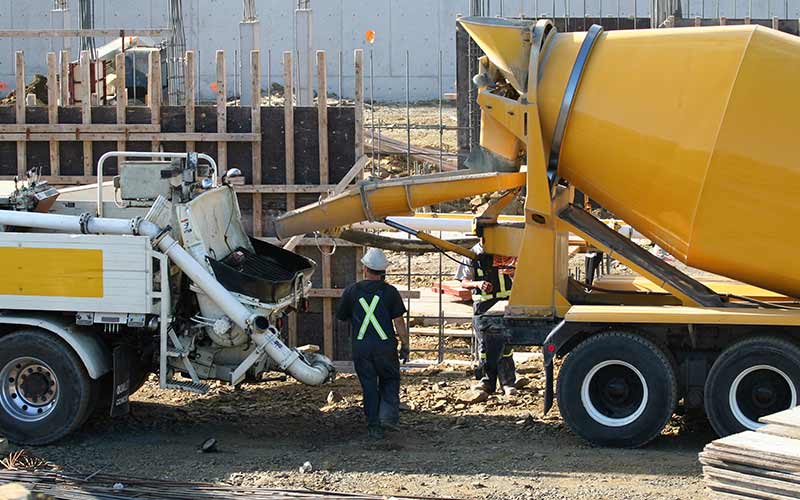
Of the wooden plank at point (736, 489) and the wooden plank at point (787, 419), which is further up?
the wooden plank at point (787, 419)

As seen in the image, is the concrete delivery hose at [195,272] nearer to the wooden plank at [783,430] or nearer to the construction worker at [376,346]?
the construction worker at [376,346]

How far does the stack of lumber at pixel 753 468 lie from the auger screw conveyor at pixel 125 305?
12.6 ft

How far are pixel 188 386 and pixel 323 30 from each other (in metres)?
21.3

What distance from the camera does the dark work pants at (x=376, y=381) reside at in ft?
33.6

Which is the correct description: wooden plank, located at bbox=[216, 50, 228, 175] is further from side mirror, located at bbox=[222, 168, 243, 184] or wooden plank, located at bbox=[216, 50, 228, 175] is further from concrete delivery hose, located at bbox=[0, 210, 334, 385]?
concrete delivery hose, located at bbox=[0, 210, 334, 385]

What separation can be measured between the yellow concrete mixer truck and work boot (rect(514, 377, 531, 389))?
5.96 feet

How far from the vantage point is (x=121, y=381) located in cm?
1006

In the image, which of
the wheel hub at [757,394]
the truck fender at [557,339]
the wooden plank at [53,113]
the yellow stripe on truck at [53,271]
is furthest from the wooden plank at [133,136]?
the wheel hub at [757,394]

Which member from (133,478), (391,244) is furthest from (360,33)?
(133,478)

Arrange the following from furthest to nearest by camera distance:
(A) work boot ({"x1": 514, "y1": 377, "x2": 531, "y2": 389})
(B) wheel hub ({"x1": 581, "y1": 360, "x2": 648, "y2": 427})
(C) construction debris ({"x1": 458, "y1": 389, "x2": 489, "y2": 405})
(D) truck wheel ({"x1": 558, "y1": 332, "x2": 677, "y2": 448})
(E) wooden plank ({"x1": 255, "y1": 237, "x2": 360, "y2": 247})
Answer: (E) wooden plank ({"x1": 255, "y1": 237, "x2": 360, "y2": 247})
(A) work boot ({"x1": 514, "y1": 377, "x2": 531, "y2": 389})
(C) construction debris ({"x1": 458, "y1": 389, "x2": 489, "y2": 405})
(B) wheel hub ({"x1": 581, "y1": 360, "x2": 648, "y2": 427})
(D) truck wheel ({"x1": 558, "y1": 332, "x2": 677, "y2": 448})

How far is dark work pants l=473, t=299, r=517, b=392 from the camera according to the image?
10328 millimetres

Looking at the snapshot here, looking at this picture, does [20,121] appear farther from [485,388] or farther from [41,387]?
[485,388]

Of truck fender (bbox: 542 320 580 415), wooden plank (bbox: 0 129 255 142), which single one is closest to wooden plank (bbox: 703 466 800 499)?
truck fender (bbox: 542 320 580 415)

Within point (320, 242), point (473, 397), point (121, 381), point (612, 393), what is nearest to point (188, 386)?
point (121, 381)
